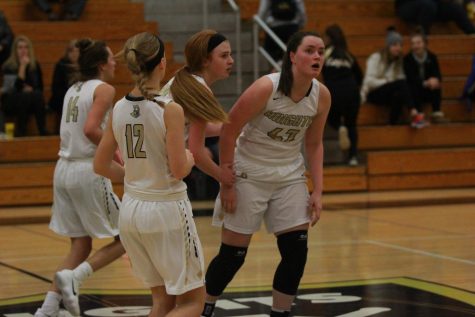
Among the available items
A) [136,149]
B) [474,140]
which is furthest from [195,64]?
[474,140]

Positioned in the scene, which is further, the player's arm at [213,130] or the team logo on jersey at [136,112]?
the player's arm at [213,130]

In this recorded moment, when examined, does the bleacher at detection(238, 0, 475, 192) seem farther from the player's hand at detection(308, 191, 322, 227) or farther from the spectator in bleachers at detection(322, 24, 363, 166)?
the player's hand at detection(308, 191, 322, 227)

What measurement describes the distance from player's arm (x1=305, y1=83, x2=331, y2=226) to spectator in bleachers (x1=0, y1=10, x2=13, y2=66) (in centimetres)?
792

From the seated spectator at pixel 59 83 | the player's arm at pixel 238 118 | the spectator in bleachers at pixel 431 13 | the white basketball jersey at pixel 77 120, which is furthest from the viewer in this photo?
the spectator in bleachers at pixel 431 13

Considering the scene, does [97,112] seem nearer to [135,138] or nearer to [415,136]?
[135,138]

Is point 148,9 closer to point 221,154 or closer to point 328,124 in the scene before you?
point 328,124

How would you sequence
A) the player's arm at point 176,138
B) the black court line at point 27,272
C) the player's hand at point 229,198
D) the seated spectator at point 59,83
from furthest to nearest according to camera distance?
1. the seated spectator at point 59,83
2. the black court line at point 27,272
3. the player's hand at point 229,198
4. the player's arm at point 176,138

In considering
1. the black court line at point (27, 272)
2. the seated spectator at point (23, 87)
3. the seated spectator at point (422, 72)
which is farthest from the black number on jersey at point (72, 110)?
the seated spectator at point (422, 72)

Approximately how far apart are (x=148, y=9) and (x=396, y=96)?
3.72 metres

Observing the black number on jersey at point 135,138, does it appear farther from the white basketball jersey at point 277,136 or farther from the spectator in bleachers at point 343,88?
the spectator in bleachers at point 343,88

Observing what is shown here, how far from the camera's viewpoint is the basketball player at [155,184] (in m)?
4.71

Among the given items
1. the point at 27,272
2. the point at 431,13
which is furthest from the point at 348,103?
the point at 27,272

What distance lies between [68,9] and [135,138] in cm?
1001

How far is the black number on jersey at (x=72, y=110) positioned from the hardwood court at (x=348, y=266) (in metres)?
1.23
